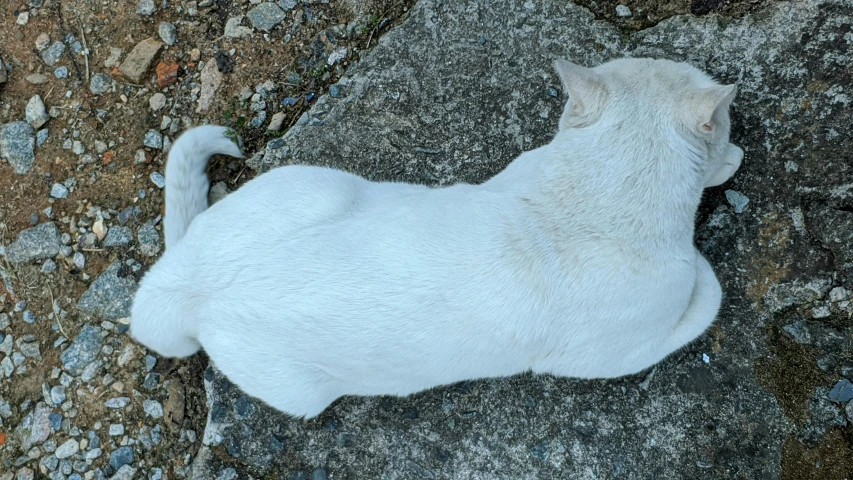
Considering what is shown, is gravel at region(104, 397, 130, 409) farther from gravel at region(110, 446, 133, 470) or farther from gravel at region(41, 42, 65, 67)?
gravel at region(41, 42, 65, 67)

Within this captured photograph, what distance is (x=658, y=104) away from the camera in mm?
2119

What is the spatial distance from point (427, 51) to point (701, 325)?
1954 millimetres

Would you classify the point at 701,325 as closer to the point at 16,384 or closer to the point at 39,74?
the point at 16,384

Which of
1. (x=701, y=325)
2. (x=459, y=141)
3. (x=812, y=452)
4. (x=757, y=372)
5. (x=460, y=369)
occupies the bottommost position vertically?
(x=812, y=452)

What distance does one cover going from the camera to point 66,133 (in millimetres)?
3627

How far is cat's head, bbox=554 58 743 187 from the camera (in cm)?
208

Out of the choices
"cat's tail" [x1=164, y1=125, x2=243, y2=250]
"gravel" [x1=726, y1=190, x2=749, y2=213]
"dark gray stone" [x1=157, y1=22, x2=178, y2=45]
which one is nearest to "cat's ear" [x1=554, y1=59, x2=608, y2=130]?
"gravel" [x1=726, y1=190, x2=749, y2=213]

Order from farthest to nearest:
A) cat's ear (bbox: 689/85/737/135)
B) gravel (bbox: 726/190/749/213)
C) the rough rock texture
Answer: gravel (bbox: 726/190/749/213), the rough rock texture, cat's ear (bbox: 689/85/737/135)

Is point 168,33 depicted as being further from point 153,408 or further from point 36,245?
point 153,408

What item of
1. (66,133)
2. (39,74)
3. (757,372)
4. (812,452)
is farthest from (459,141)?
(39,74)

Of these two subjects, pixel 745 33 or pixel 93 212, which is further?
pixel 93 212

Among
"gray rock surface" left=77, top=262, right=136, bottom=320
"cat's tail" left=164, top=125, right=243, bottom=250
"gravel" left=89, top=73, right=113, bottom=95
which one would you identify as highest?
"gravel" left=89, top=73, right=113, bottom=95

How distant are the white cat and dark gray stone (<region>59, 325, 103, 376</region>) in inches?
47.0

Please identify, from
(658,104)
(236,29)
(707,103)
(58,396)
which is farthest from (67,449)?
(707,103)
